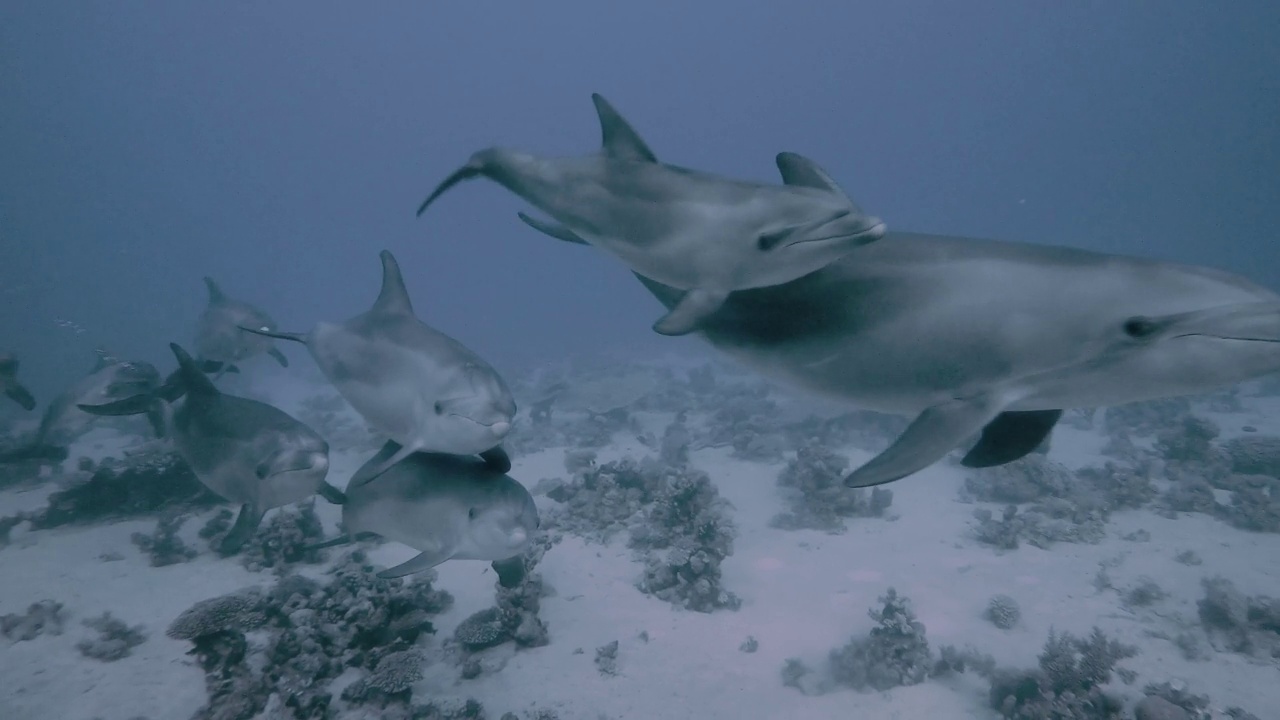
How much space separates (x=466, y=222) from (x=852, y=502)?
186955 mm

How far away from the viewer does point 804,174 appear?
3113 mm

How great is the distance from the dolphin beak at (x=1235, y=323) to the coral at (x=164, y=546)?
1147cm

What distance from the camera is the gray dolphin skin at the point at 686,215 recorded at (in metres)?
2.60

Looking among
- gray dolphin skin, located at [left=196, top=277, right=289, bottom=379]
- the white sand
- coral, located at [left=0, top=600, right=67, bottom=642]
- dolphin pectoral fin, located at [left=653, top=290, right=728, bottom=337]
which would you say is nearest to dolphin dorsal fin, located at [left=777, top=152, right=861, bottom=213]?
dolphin pectoral fin, located at [left=653, top=290, right=728, bottom=337]

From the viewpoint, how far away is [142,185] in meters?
126

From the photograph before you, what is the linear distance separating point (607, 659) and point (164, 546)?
713cm

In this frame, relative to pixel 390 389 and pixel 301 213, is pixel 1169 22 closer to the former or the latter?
pixel 390 389

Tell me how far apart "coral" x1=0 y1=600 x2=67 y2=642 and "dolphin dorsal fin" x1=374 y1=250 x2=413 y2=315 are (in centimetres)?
601

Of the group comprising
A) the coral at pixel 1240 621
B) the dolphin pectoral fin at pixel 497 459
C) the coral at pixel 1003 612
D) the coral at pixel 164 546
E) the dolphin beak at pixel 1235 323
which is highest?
the dolphin beak at pixel 1235 323

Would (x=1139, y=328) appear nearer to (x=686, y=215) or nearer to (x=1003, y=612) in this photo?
(x=686, y=215)

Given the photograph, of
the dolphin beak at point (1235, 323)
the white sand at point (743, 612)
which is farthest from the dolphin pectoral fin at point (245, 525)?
the dolphin beak at point (1235, 323)

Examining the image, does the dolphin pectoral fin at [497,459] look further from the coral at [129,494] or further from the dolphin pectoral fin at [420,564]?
the coral at [129,494]

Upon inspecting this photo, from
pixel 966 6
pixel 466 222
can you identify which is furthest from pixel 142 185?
pixel 966 6

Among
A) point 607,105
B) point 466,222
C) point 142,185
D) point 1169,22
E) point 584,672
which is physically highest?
point 1169,22
